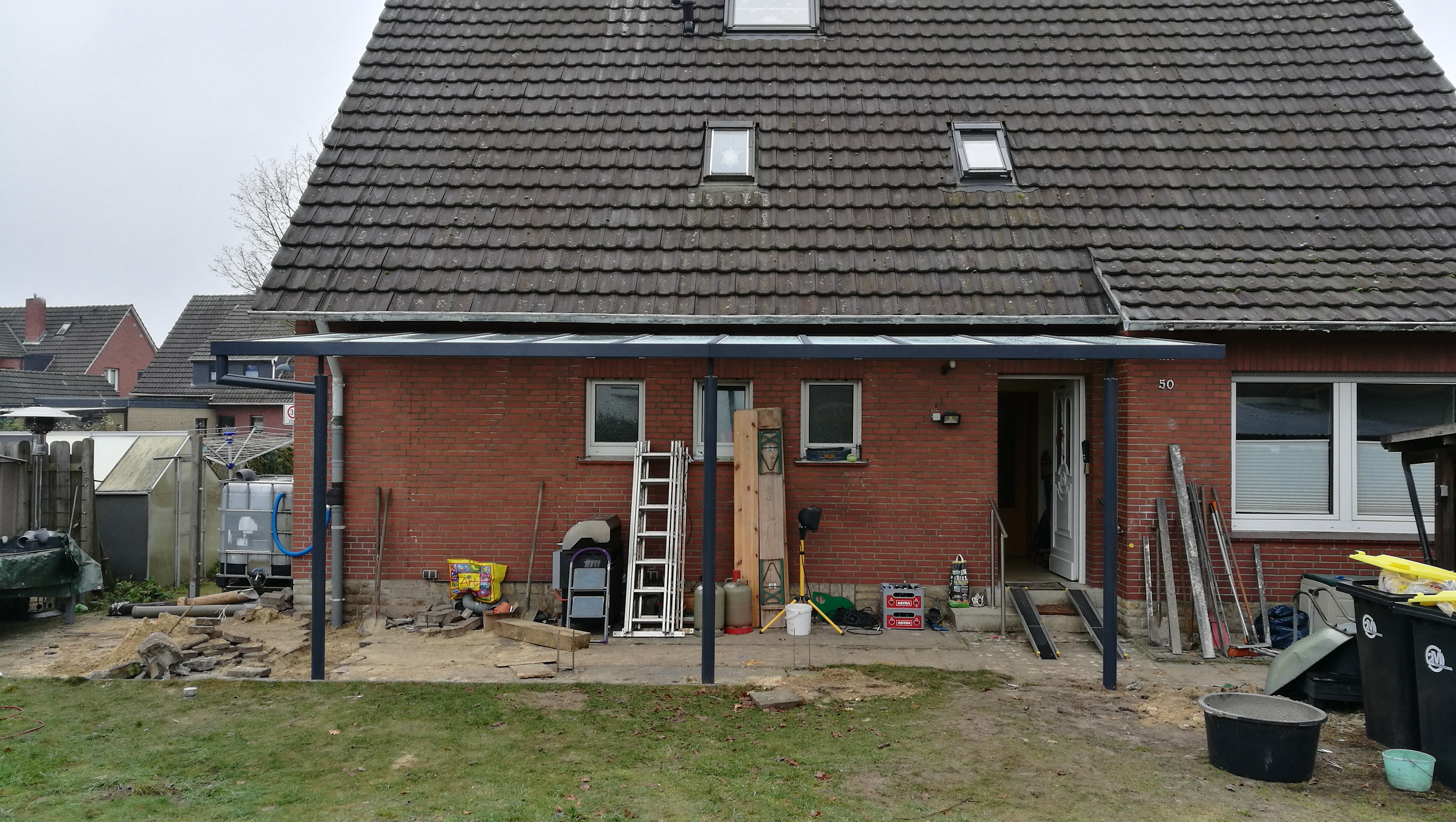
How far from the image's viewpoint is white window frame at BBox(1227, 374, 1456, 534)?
877 cm

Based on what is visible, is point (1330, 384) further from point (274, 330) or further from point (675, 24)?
point (274, 330)

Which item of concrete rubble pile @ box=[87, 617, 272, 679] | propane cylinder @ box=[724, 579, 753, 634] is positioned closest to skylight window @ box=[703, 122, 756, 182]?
propane cylinder @ box=[724, 579, 753, 634]

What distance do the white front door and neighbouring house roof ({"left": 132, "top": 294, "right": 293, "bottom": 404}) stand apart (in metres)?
28.5

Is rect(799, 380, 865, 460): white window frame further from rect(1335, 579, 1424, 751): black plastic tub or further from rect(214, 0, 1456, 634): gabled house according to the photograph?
rect(1335, 579, 1424, 751): black plastic tub

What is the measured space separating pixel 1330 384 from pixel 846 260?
16.0 feet

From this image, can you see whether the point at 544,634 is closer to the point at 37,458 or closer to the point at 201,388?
the point at 37,458

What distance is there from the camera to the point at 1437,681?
5270 millimetres

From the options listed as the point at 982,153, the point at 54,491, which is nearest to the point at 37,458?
the point at 54,491

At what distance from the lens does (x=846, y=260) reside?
9.35 m

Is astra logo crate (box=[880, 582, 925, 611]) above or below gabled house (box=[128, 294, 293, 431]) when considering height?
below

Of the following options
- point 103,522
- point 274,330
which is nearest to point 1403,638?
point 103,522

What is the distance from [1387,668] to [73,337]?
55.9m

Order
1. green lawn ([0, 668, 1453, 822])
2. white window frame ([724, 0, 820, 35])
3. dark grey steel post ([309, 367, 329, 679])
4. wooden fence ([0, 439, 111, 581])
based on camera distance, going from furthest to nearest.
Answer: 1. white window frame ([724, 0, 820, 35])
2. wooden fence ([0, 439, 111, 581])
3. dark grey steel post ([309, 367, 329, 679])
4. green lawn ([0, 668, 1453, 822])

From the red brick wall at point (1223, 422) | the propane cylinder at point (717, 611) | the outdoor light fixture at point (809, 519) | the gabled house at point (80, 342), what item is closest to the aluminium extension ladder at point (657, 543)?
the propane cylinder at point (717, 611)
